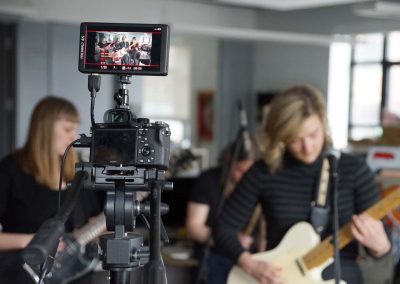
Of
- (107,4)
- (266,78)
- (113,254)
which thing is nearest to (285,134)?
(113,254)

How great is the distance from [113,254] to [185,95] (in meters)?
12.4

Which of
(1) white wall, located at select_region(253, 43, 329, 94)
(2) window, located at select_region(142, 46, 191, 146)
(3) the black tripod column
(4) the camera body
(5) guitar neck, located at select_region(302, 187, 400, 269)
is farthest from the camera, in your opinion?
(2) window, located at select_region(142, 46, 191, 146)

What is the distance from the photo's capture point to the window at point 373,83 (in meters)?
9.93

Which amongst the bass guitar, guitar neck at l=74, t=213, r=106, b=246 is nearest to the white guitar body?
the bass guitar

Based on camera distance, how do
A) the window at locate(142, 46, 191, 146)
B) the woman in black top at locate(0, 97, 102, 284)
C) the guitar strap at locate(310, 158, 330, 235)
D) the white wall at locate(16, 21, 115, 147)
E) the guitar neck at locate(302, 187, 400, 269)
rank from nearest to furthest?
the guitar neck at locate(302, 187, 400, 269) < the guitar strap at locate(310, 158, 330, 235) < the woman in black top at locate(0, 97, 102, 284) < the white wall at locate(16, 21, 115, 147) < the window at locate(142, 46, 191, 146)

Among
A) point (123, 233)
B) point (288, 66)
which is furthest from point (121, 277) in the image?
point (288, 66)

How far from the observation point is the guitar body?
3.04 meters

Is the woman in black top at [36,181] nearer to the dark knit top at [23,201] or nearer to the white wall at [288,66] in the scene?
the dark knit top at [23,201]

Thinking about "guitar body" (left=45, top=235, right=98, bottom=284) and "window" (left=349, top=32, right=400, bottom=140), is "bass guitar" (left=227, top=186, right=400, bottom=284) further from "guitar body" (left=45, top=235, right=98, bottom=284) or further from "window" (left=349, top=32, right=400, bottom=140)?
"window" (left=349, top=32, right=400, bottom=140)

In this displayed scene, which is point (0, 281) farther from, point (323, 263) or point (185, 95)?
point (185, 95)

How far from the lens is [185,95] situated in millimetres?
13805

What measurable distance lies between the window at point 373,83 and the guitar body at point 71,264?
23.8 ft

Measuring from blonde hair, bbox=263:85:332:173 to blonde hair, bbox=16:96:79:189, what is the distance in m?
0.80

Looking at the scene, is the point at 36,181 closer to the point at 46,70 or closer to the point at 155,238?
the point at 155,238
